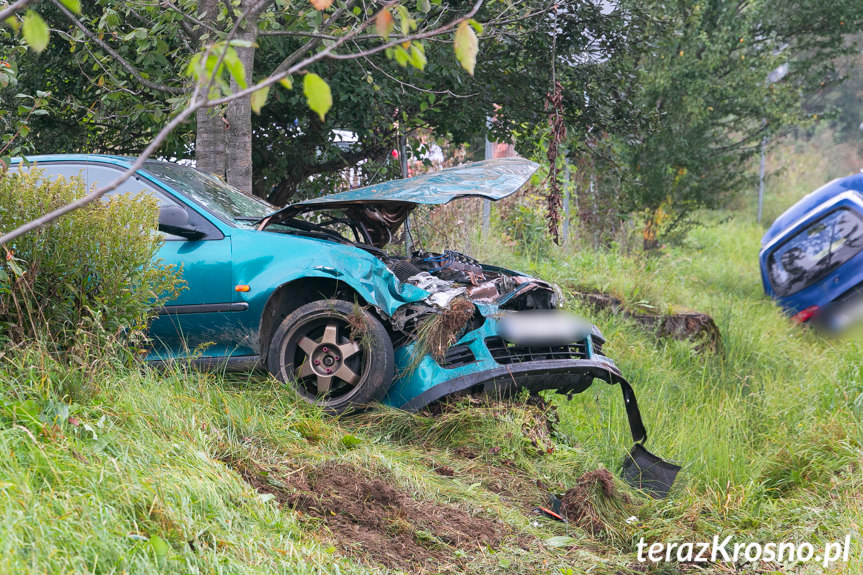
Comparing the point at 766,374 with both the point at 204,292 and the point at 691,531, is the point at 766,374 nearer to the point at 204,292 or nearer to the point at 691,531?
the point at 691,531

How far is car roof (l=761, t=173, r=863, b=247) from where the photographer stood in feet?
38.0

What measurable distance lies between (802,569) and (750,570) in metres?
0.24

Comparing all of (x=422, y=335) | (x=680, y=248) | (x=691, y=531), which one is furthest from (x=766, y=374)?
(x=680, y=248)

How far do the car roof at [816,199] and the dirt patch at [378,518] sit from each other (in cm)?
949

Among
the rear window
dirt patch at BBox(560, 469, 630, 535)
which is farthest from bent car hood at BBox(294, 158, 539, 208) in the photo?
the rear window

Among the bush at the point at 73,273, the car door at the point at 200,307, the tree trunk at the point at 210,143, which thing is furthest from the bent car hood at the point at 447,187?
the tree trunk at the point at 210,143

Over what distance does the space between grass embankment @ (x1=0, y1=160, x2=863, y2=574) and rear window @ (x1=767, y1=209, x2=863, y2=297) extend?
3703 millimetres

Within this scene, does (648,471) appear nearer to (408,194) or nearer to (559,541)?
(559,541)

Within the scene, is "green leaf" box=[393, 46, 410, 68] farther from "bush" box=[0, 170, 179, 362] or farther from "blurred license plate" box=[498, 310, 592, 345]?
"blurred license plate" box=[498, 310, 592, 345]

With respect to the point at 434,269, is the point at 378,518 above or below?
below

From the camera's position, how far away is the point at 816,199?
12.0m

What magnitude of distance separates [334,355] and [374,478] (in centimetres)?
103

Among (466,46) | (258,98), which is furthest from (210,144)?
(466,46)

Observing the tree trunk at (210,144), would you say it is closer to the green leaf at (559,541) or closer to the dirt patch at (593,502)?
the dirt patch at (593,502)
